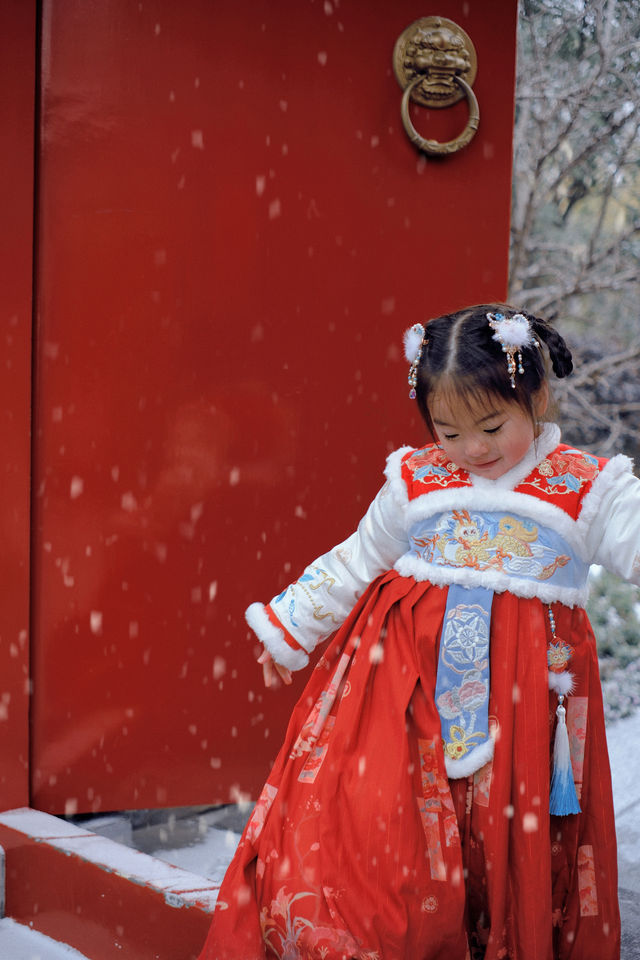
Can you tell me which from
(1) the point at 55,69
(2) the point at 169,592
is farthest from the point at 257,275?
(2) the point at 169,592

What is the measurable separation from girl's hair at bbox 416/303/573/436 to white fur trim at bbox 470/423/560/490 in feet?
0.23

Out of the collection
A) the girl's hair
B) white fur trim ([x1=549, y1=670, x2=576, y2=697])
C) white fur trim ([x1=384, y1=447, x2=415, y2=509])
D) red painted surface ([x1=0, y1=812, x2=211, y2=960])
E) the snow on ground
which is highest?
the girl's hair

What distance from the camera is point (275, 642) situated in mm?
1738

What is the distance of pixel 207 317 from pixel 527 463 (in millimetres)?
1008

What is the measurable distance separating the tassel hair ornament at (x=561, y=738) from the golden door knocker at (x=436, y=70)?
4.06 feet

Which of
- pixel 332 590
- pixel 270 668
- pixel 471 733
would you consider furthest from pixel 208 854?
pixel 471 733

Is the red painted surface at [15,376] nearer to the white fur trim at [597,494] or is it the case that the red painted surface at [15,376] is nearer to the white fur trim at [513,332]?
the white fur trim at [513,332]

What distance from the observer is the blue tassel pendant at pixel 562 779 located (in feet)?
5.04

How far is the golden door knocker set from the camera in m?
2.19

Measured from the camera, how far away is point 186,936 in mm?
1849

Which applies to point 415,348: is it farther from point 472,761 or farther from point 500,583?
point 472,761

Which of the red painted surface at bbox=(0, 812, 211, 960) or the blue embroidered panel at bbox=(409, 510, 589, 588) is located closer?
the blue embroidered panel at bbox=(409, 510, 589, 588)

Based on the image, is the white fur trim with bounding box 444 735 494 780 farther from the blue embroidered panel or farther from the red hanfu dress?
the blue embroidered panel

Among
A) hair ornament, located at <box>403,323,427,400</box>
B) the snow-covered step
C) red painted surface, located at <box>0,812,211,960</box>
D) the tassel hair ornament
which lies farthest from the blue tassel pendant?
the snow-covered step
